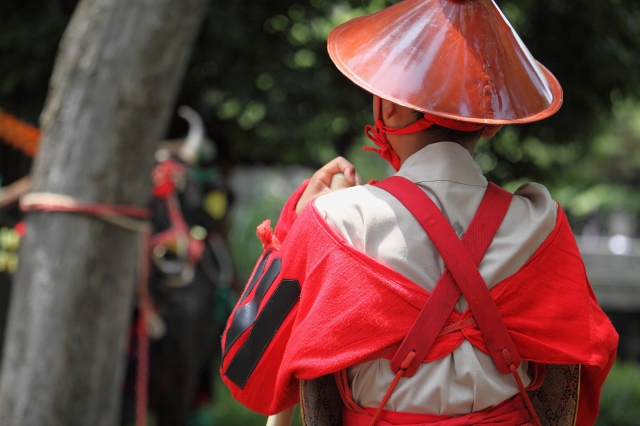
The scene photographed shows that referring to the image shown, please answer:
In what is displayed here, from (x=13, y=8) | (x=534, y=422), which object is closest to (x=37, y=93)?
(x=13, y=8)

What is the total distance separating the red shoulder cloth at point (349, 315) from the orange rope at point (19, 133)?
3.33m

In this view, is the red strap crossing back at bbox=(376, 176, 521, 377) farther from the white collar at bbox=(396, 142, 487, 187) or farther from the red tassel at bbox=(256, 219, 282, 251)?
the red tassel at bbox=(256, 219, 282, 251)

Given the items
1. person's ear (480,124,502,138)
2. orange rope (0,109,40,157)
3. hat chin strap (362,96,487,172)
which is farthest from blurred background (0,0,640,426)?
hat chin strap (362,96,487,172)

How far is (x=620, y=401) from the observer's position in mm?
6477

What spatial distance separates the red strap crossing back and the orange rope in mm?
3596

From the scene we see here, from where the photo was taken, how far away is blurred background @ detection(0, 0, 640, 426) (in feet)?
15.3

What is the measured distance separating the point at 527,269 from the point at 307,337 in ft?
1.50

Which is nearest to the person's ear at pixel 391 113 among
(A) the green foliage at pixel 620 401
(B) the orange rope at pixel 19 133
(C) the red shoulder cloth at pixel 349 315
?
(C) the red shoulder cloth at pixel 349 315

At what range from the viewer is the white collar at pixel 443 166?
5.05ft

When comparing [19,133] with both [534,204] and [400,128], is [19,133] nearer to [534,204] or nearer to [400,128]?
[400,128]

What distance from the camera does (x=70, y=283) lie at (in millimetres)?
3293

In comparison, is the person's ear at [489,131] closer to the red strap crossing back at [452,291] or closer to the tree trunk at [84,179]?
the red strap crossing back at [452,291]

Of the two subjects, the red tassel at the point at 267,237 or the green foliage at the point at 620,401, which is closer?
the red tassel at the point at 267,237

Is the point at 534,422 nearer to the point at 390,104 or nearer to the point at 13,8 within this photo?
the point at 390,104
